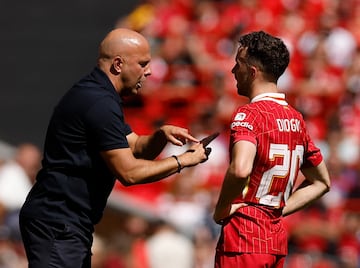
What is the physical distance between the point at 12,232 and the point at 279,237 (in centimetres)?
518

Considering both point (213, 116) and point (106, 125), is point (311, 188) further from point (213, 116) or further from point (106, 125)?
point (213, 116)

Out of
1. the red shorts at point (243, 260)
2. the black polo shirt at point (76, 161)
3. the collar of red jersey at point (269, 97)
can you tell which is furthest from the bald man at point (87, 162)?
the red shorts at point (243, 260)

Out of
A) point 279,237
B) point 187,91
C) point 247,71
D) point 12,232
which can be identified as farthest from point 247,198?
point 187,91

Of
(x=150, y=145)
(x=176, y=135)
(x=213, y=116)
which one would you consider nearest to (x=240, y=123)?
(x=176, y=135)

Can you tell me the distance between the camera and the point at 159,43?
542 inches

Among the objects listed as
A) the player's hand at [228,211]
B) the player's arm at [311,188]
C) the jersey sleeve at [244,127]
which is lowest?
the player's hand at [228,211]

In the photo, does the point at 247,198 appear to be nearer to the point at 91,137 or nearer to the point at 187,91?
the point at 91,137

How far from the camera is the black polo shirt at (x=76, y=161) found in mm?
5648

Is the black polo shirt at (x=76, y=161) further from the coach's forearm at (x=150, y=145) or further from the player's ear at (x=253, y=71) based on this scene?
the player's ear at (x=253, y=71)

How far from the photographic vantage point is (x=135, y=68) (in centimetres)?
578

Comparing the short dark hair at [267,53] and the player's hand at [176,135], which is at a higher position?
the short dark hair at [267,53]

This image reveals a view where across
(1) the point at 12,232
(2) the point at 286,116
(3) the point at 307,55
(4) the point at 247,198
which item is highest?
(3) the point at 307,55

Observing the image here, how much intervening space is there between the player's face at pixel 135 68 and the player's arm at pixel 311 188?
109 centimetres

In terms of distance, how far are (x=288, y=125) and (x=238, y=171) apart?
0.48 meters
